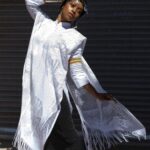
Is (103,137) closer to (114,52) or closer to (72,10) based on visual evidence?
(72,10)

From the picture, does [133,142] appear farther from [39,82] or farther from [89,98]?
[39,82]

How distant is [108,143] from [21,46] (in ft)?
7.87

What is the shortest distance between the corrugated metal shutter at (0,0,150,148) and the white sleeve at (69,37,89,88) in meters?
2.08

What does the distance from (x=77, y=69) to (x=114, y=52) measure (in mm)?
2187

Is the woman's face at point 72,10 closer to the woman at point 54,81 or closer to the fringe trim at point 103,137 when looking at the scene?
the woman at point 54,81

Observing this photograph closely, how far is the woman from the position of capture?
19.2ft

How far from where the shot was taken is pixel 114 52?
26.4 ft

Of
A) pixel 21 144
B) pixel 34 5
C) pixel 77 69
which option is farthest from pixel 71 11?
pixel 21 144

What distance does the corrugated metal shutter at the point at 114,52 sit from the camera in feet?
26.2

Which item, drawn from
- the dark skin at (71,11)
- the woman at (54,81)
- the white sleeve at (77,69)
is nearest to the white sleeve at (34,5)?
the woman at (54,81)

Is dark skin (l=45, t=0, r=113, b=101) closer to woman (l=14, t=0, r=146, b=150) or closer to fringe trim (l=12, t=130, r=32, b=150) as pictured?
woman (l=14, t=0, r=146, b=150)

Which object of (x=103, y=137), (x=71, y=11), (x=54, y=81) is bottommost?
(x=103, y=137)

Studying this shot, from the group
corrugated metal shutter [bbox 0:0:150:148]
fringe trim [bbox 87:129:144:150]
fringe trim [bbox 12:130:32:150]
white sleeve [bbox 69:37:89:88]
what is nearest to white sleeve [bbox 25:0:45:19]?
white sleeve [bbox 69:37:89:88]

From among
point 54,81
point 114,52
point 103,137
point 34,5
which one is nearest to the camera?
point 54,81
